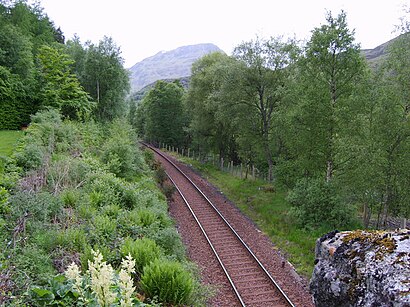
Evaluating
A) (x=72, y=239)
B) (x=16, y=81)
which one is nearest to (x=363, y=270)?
(x=72, y=239)

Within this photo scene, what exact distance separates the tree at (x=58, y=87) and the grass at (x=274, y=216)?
12.7m

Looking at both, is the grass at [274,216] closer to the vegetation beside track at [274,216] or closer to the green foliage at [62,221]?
the vegetation beside track at [274,216]

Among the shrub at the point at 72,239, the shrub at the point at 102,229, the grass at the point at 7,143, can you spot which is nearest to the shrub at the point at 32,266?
the shrub at the point at 72,239

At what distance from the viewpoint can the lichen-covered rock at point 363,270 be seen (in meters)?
4.35

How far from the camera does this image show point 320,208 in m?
15.9

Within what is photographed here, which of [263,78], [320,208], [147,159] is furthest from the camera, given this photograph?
[147,159]

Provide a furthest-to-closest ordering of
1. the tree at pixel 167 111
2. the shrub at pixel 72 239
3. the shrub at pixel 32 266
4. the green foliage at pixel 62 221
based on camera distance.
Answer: the tree at pixel 167 111 → the shrub at pixel 72 239 → the green foliage at pixel 62 221 → the shrub at pixel 32 266

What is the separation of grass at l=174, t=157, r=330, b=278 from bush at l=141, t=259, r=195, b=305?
6.01 m

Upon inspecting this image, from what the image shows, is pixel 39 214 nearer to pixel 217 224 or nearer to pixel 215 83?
pixel 217 224

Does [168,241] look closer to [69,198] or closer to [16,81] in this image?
[69,198]

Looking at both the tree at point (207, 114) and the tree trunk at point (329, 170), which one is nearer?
the tree trunk at point (329, 170)

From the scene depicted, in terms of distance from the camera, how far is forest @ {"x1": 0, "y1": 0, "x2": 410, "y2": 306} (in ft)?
25.2

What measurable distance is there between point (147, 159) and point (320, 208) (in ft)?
58.7

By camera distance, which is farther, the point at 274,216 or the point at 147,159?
the point at 147,159
